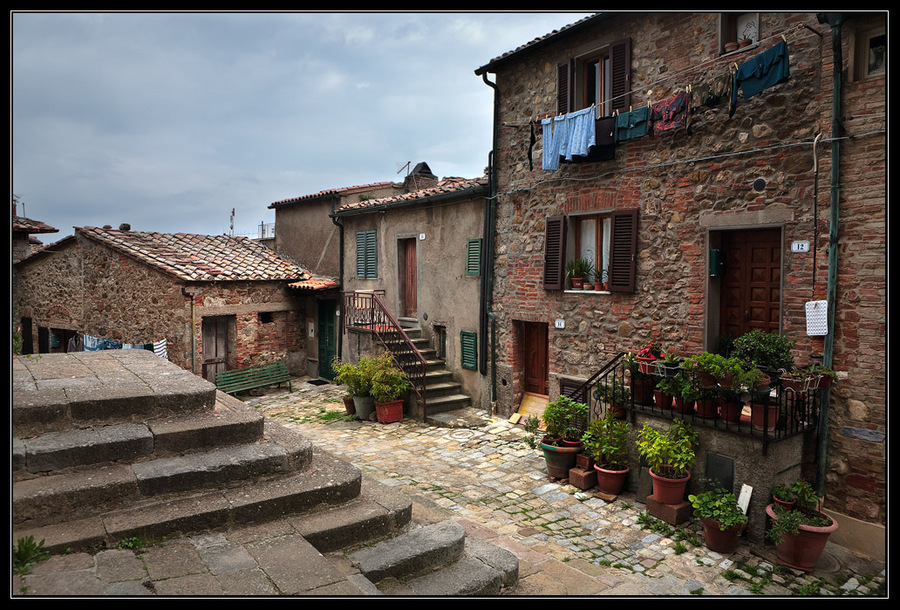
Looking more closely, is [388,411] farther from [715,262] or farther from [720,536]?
[720,536]

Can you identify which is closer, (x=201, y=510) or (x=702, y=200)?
(x=201, y=510)

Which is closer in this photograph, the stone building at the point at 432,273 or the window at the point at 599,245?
the window at the point at 599,245

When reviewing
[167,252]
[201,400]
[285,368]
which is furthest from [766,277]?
[167,252]

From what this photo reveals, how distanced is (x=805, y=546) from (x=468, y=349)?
23.3 feet

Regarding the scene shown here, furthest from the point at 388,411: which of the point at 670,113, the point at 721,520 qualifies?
the point at 670,113

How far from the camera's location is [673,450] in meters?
6.34

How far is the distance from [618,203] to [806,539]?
5.10 m

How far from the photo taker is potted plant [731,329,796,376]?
6.15 m

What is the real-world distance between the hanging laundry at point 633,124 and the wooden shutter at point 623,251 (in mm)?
1073

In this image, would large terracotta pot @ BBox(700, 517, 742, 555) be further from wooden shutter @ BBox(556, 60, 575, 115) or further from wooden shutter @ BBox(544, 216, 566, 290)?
wooden shutter @ BBox(556, 60, 575, 115)

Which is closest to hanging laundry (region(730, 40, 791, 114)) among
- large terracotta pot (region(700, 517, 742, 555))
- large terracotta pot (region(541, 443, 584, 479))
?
large terracotta pot (region(541, 443, 584, 479))

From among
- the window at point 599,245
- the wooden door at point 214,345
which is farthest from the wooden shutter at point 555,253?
the wooden door at point 214,345

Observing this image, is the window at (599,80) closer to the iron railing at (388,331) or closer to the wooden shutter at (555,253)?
the wooden shutter at (555,253)

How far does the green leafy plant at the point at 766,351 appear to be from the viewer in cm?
616
